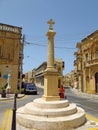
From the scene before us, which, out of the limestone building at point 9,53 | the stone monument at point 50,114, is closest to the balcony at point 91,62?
the limestone building at point 9,53

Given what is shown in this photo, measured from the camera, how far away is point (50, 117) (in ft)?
28.9

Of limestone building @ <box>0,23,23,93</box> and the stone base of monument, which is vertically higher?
limestone building @ <box>0,23,23,93</box>

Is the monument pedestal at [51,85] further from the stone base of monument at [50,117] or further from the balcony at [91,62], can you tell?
the balcony at [91,62]

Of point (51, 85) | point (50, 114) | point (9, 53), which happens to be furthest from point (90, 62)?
point (50, 114)

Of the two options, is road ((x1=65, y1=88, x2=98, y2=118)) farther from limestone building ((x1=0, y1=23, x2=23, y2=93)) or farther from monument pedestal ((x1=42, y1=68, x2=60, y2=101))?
limestone building ((x1=0, y1=23, x2=23, y2=93))

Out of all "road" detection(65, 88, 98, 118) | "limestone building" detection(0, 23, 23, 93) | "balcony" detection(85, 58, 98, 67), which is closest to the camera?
"road" detection(65, 88, 98, 118)

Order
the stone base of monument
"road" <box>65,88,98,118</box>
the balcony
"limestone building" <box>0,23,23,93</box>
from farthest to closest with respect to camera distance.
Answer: the balcony, "limestone building" <box>0,23,23,93</box>, "road" <box>65,88,98,118</box>, the stone base of monument

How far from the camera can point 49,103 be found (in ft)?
31.9

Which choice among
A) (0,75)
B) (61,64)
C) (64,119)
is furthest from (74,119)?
(61,64)

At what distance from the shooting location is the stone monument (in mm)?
8172

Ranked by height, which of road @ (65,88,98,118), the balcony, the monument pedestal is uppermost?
→ the balcony

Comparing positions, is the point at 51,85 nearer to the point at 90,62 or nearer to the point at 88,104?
the point at 88,104

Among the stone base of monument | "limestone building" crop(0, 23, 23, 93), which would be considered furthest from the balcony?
the stone base of monument

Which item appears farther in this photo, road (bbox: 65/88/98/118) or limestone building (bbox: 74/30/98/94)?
limestone building (bbox: 74/30/98/94)
